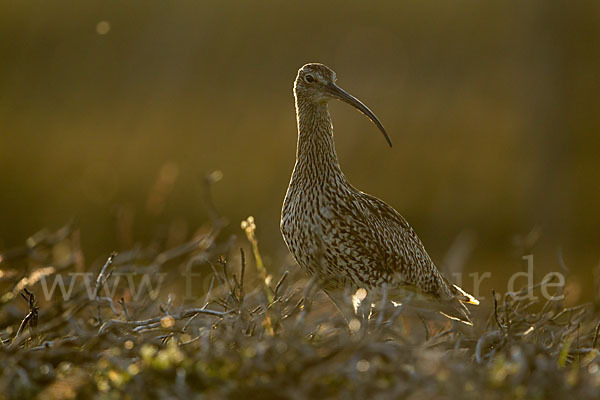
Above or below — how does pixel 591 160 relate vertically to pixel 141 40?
below

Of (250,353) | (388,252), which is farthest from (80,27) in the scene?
(250,353)

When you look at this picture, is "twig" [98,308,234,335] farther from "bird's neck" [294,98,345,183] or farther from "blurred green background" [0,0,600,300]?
"blurred green background" [0,0,600,300]

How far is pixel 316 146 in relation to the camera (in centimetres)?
484

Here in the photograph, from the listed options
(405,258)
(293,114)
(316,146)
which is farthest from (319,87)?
(293,114)

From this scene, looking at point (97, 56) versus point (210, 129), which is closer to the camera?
point (210, 129)

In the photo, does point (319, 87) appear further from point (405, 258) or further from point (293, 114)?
point (293, 114)

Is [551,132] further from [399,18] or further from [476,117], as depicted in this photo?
[399,18]

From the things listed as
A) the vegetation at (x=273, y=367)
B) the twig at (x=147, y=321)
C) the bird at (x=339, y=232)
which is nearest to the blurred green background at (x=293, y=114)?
the bird at (x=339, y=232)

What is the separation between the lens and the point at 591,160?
51.3 feet

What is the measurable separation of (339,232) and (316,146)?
607 millimetres

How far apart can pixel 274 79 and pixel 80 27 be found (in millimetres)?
4585

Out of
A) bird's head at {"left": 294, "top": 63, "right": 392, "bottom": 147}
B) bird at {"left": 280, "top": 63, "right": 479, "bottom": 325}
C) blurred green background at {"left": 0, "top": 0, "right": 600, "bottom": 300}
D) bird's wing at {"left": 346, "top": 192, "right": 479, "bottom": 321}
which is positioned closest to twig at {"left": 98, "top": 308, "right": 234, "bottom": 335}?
bird at {"left": 280, "top": 63, "right": 479, "bottom": 325}

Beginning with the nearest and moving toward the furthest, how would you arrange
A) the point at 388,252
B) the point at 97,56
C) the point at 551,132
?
the point at 388,252, the point at 551,132, the point at 97,56

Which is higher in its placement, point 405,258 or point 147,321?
point 147,321
